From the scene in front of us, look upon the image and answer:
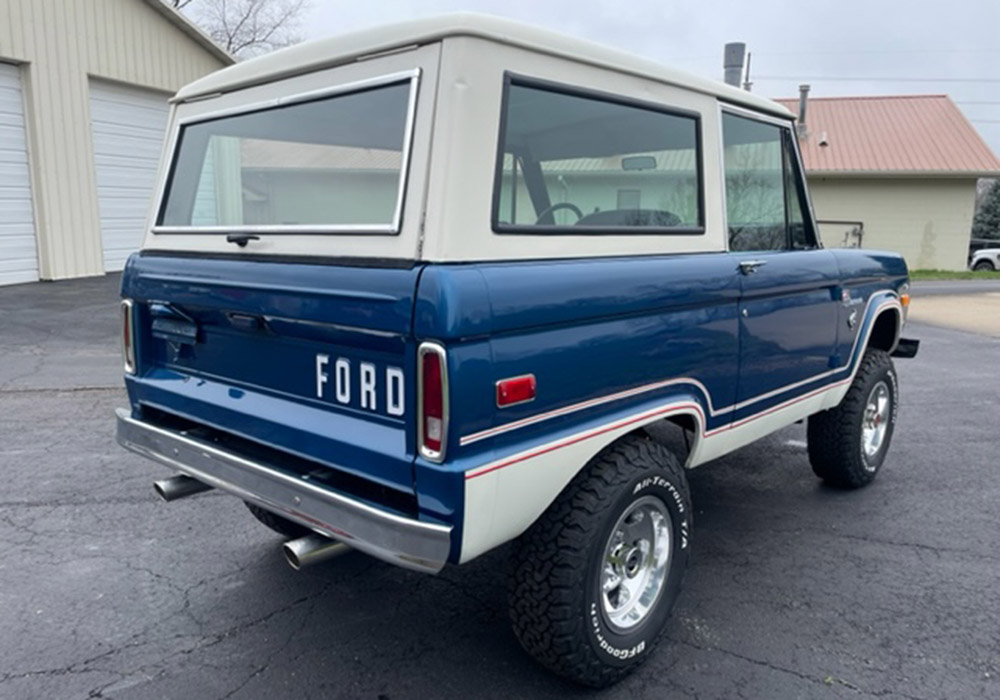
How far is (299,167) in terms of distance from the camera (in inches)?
120

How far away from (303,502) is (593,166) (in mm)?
1685

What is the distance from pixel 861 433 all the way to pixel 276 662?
3467 mm

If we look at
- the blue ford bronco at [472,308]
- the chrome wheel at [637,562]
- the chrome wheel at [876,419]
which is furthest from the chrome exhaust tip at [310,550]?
the chrome wheel at [876,419]

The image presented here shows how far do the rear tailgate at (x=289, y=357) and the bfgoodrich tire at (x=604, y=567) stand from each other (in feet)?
1.75

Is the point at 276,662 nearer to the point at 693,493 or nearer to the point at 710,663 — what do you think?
the point at 710,663

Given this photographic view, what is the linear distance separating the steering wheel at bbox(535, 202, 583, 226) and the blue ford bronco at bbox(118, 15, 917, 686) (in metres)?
0.02

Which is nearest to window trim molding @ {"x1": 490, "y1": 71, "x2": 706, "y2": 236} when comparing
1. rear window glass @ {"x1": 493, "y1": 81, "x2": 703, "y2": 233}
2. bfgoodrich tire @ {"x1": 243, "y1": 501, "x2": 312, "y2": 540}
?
rear window glass @ {"x1": 493, "y1": 81, "x2": 703, "y2": 233}

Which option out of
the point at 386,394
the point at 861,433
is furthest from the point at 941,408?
the point at 386,394

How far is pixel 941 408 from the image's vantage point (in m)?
6.91

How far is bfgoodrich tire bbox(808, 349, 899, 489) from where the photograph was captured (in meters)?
4.48

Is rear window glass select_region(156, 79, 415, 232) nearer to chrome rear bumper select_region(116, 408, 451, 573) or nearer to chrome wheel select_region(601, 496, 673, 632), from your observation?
chrome rear bumper select_region(116, 408, 451, 573)

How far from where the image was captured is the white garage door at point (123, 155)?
12.7 m

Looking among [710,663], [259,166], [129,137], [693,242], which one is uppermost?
[129,137]

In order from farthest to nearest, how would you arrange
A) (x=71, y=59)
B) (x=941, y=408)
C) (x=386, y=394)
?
(x=71, y=59), (x=941, y=408), (x=386, y=394)
